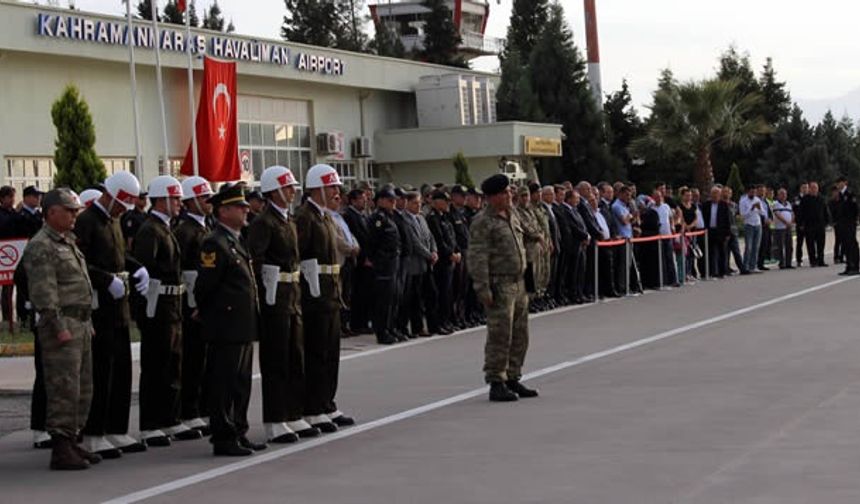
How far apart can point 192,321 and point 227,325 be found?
118 cm

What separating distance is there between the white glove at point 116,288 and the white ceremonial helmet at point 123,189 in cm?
61

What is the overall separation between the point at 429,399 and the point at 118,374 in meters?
3.26

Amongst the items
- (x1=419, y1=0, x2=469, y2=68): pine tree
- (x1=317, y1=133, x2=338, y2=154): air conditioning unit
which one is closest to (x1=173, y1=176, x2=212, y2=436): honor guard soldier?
(x1=317, y1=133, x2=338, y2=154): air conditioning unit

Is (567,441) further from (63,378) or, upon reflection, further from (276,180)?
(63,378)

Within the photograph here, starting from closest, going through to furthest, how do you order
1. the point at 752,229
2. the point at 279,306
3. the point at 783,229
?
the point at 279,306, the point at 752,229, the point at 783,229

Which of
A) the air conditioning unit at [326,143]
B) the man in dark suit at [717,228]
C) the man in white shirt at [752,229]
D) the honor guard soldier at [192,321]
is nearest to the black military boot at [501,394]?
the honor guard soldier at [192,321]

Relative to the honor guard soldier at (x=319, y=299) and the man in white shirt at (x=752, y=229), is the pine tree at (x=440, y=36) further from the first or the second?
the honor guard soldier at (x=319, y=299)

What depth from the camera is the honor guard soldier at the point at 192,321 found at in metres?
11.4

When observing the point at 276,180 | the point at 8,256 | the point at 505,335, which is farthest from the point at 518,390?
the point at 8,256

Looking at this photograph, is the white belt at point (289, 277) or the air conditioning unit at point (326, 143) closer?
the white belt at point (289, 277)

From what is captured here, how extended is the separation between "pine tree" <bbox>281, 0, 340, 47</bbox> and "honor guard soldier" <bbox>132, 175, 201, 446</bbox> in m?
85.4

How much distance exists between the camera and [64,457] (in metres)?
9.99

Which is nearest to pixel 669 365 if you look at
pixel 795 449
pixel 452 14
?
pixel 795 449

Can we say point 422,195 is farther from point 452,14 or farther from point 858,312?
point 452,14
